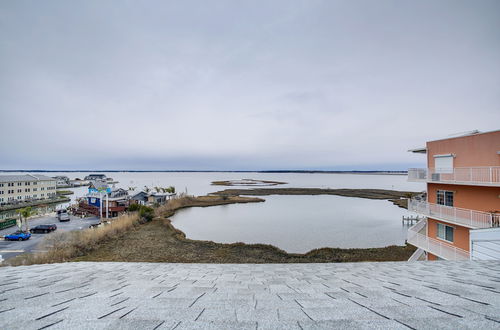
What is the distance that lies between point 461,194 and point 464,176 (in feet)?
3.56

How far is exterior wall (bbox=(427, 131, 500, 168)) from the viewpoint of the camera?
853 centimetres

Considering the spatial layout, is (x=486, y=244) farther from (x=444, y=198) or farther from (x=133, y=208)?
(x=133, y=208)

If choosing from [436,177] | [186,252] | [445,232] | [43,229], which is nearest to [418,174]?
[436,177]

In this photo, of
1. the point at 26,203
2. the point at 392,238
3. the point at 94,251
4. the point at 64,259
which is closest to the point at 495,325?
the point at 64,259

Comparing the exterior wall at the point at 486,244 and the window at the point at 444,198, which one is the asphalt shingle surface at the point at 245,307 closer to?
the exterior wall at the point at 486,244

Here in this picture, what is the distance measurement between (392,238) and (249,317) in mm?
22944

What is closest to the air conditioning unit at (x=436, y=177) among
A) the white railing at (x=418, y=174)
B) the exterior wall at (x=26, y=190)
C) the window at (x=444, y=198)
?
the white railing at (x=418, y=174)

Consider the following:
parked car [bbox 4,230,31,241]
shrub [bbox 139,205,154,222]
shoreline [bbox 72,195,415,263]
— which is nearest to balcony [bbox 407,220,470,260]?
shoreline [bbox 72,195,415,263]

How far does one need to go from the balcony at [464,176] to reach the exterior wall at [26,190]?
57.6 metres

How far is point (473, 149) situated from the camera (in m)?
9.23

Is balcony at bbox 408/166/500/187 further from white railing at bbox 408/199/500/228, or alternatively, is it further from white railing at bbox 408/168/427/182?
white railing at bbox 408/199/500/228

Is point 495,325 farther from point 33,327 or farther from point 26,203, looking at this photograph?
point 26,203

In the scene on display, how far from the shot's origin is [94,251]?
47.0ft

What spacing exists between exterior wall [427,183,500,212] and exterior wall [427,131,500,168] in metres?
1.10
